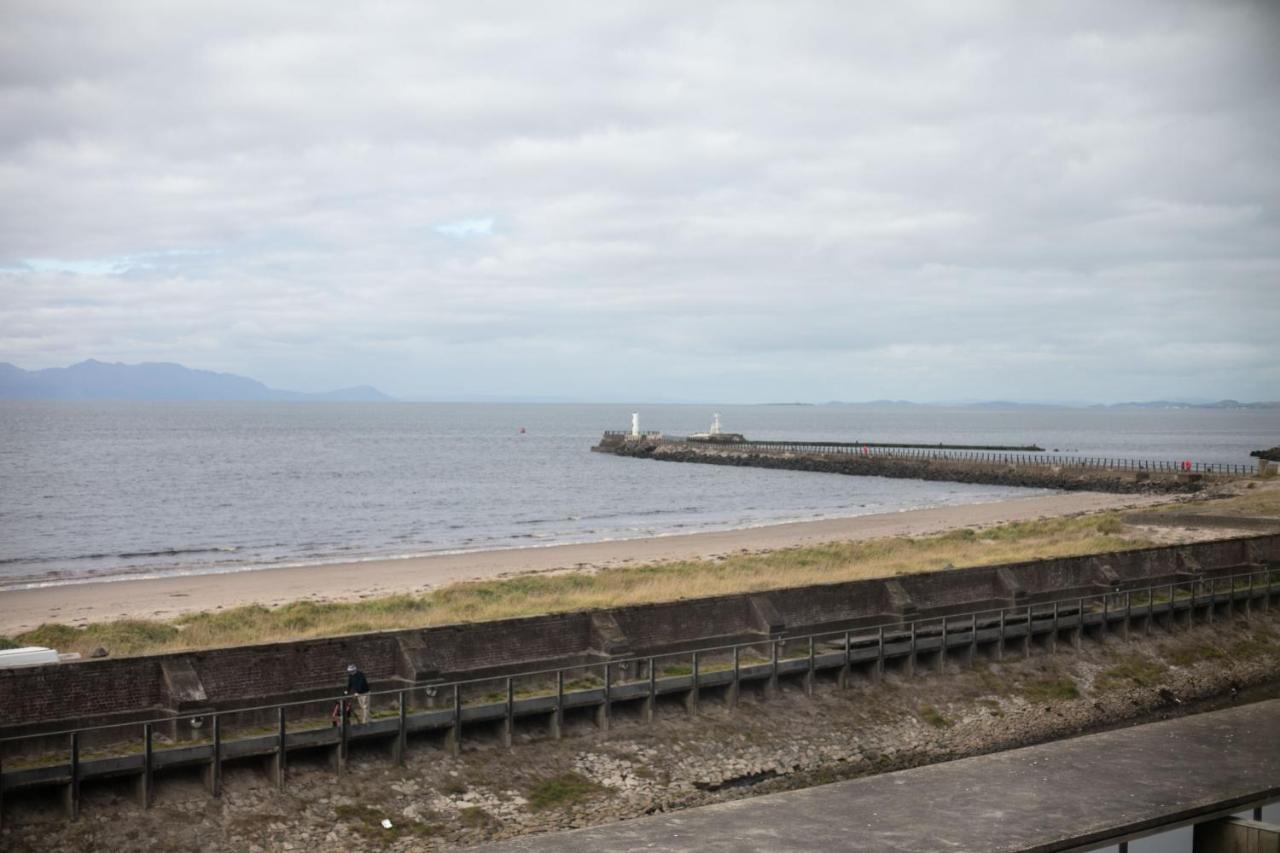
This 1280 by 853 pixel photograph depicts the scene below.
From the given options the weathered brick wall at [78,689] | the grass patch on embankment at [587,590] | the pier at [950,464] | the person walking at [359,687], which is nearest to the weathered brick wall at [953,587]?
the grass patch on embankment at [587,590]

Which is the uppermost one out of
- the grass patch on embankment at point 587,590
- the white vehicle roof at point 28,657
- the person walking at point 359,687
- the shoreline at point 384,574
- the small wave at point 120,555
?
the white vehicle roof at point 28,657

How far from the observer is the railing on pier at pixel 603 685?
17047 millimetres

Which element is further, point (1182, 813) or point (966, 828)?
point (966, 828)

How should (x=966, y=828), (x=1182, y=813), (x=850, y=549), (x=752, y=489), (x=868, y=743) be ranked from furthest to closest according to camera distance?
1. (x=752, y=489)
2. (x=850, y=549)
3. (x=868, y=743)
4. (x=966, y=828)
5. (x=1182, y=813)

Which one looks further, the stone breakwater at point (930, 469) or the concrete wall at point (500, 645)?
the stone breakwater at point (930, 469)

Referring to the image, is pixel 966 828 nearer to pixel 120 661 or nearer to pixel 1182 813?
pixel 1182 813

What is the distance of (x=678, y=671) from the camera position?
2358cm

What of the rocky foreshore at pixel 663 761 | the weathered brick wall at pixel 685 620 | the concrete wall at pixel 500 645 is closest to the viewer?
the rocky foreshore at pixel 663 761

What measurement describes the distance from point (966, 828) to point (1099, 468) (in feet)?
308

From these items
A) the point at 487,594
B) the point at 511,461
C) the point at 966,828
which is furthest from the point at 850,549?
the point at 511,461

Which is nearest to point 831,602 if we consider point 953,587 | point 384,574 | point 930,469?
point 953,587

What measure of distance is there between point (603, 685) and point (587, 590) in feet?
41.7

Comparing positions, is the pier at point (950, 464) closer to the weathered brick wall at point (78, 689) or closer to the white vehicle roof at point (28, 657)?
the weathered brick wall at point (78, 689)

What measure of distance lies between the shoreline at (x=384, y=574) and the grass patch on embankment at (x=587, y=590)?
14.8ft
